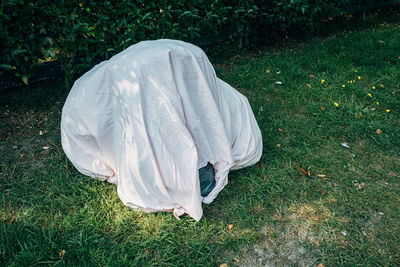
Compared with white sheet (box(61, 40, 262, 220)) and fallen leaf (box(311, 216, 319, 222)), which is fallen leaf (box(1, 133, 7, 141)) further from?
fallen leaf (box(311, 216, 319, 222))

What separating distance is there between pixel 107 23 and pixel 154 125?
91.4 inches

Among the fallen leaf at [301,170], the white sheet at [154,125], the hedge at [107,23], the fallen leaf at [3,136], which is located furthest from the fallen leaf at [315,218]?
the fallen leaf at [3,136]

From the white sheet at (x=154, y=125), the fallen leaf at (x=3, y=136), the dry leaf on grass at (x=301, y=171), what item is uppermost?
the white sheet at (x=154, y=125)

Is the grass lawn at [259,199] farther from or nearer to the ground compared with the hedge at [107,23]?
nearer to the ground

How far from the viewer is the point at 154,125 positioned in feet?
8.75

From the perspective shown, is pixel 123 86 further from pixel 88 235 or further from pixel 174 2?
pixel 174 2

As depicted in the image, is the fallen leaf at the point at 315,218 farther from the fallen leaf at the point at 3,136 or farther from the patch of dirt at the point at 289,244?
the fallen leaf at the point at 3,136

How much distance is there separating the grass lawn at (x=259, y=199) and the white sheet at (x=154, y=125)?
0.20 meters

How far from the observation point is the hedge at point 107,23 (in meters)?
3.77

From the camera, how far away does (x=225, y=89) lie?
3.40 metres

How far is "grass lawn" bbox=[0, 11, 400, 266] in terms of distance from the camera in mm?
2549

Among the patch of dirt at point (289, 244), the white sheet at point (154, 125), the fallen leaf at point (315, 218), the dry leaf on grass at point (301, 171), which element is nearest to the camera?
the patch of dirt at point (289, 244)

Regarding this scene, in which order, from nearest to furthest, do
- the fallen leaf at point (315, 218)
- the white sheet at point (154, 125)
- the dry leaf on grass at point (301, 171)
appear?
the white sheet at point (154, 125), the fallen leaf at point (315, 218), the dry leaf on grass at point (301, 171)

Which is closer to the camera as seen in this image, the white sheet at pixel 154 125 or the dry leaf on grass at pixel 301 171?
the white sheet at pixel 154 125
